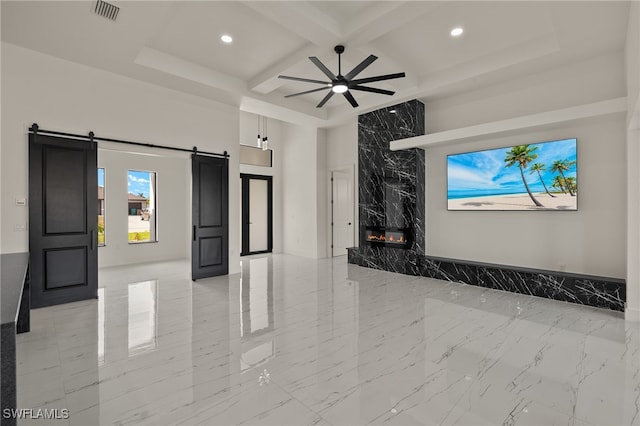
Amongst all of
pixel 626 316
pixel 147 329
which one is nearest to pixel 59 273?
pixel 147 329

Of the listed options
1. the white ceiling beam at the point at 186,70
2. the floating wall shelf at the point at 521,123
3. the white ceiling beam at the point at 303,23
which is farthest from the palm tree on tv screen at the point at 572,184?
the white ceiling beam at the point at 186,70

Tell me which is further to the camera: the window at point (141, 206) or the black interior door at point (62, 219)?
the window at point (141, 206)

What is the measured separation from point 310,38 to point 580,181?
430cm

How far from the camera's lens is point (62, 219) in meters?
4.47

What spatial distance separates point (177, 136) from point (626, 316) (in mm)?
6888

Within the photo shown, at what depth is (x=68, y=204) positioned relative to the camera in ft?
14.8

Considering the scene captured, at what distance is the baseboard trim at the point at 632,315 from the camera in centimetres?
369

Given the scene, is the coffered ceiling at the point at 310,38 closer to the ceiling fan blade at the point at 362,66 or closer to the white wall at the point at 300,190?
the ceiling fan blade at the point at 362,66

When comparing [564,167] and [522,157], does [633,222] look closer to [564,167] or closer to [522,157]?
[564,167]

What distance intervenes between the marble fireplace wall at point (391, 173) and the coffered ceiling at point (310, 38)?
668mm

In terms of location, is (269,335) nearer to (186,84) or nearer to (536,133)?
(186,84)

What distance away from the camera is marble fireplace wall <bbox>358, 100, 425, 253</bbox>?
248 inches

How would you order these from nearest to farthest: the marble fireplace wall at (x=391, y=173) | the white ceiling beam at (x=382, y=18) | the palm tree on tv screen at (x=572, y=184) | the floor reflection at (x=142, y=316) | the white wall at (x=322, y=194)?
the floor reflection at (x=142, y=316), the white ceiling beam at (x=382, y=18), the palm tree on tv screen at (x=572, y=184), the marble fireplace wall at (x=391, y=173), the white wall at (x=322, y=194)

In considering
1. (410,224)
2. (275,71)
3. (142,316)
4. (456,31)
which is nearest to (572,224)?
(410,224)
